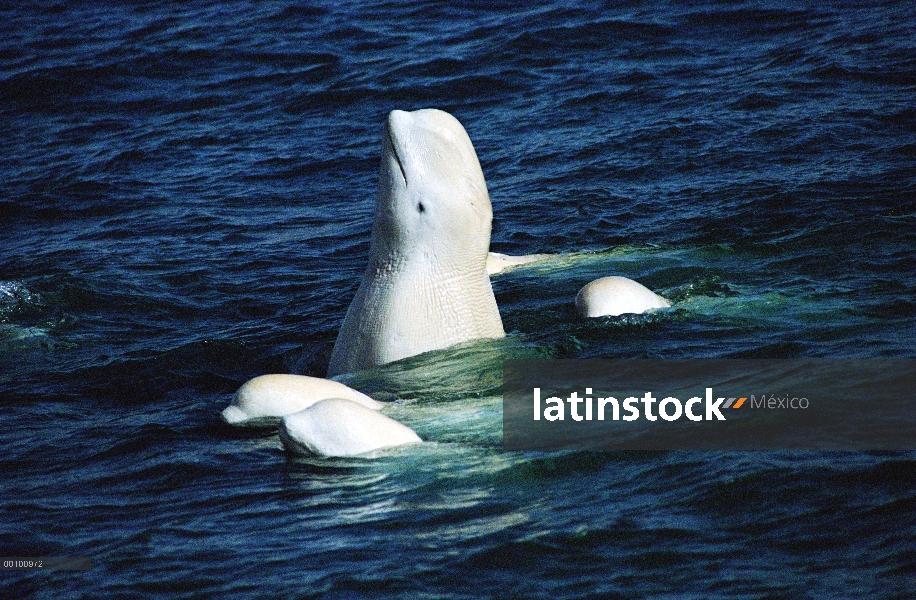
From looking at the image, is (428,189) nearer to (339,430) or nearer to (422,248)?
(422,248)

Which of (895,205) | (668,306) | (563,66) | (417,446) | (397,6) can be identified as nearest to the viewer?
(417,446)

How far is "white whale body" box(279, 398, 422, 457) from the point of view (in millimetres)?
6602

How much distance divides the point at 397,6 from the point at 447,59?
3.75 m

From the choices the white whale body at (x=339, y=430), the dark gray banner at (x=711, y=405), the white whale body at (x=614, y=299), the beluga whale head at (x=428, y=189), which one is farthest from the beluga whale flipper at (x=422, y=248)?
the white whale body at (x=339, y=430)

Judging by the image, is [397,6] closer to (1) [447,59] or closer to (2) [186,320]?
(1) [447,59]

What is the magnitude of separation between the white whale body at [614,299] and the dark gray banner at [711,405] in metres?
0.73

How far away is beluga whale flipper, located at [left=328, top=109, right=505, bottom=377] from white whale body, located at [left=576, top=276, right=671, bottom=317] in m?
0.96

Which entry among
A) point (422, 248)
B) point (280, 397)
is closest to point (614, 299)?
point (422, 248)

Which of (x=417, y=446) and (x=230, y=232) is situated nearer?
(x=417, y=446)

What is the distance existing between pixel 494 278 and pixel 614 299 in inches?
91.8

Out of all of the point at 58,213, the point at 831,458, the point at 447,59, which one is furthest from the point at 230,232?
the point at 831,458

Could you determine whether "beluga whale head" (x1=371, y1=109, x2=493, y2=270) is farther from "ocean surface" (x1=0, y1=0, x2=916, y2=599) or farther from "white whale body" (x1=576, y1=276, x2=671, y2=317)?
"white whale body" (x1=576, y1=276, x2=671, y2=317)

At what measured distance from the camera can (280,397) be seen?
715 cm

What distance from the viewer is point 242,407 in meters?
7.34
